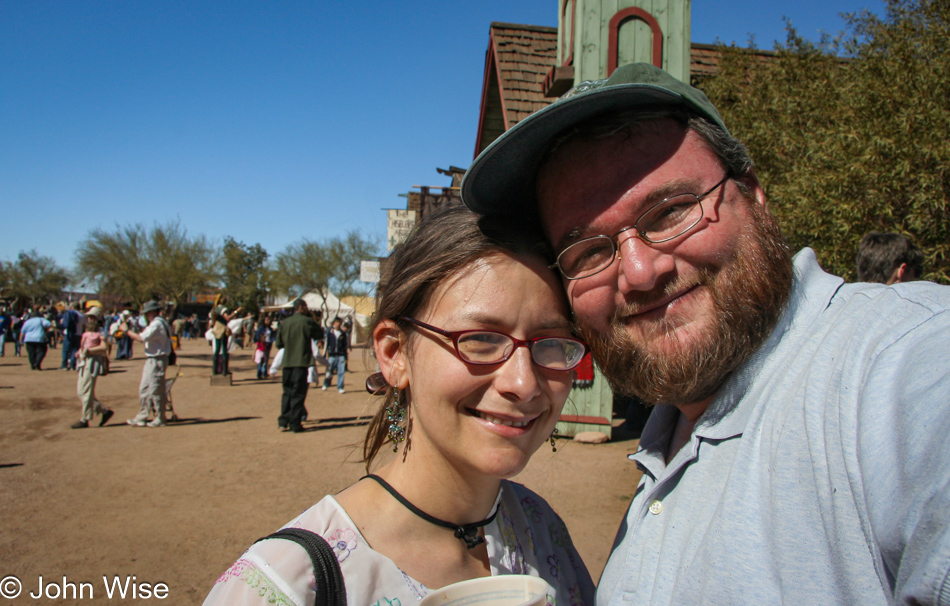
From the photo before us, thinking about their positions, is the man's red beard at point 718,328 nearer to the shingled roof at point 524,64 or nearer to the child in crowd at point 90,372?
the shingled roof at point 524,64

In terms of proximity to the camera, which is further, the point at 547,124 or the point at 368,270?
the point at 368,270

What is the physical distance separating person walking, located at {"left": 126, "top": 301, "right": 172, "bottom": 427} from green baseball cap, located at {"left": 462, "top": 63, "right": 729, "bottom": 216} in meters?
9.11

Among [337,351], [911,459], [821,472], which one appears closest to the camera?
[911,459]

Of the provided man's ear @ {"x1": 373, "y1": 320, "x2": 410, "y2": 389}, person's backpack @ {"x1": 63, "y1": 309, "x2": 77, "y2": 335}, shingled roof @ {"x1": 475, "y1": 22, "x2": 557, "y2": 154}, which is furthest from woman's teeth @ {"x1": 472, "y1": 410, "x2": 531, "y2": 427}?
person's backpack @ {"x1": 63, "y1": 309, "x2": 77, "y2": 335}

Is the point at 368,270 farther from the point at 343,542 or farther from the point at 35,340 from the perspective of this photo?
the point at 343,542

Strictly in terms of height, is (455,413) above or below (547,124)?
below

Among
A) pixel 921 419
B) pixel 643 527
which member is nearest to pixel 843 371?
pixel 921 419

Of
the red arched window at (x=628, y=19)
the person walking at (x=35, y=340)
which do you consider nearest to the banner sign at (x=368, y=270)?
the red arched window at (x=628, y=19)

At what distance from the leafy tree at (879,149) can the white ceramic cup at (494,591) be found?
498 cm

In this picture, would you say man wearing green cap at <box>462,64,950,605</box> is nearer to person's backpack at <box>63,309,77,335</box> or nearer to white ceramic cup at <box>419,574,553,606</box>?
white ceramic cup at <box>419,574,553,606</box>

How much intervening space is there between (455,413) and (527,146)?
2.51 feet

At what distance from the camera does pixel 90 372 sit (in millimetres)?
8828

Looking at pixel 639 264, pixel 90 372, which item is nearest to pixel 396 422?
pixel 639 264

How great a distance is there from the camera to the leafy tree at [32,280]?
175ft
